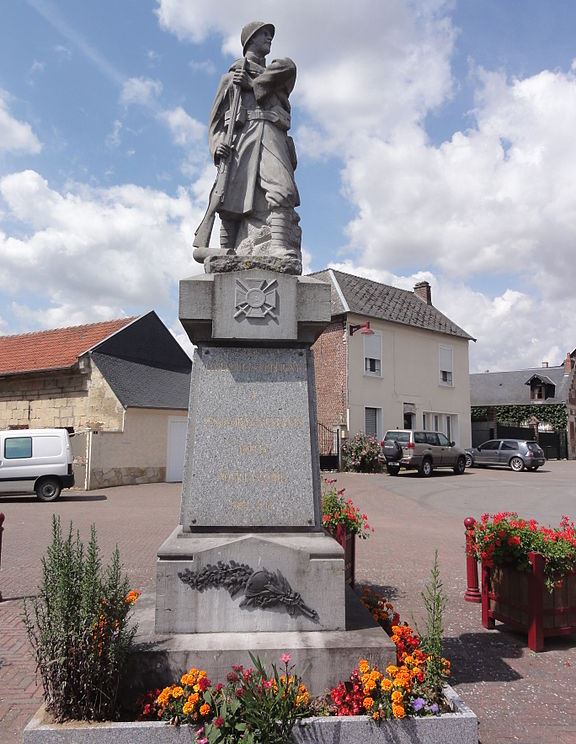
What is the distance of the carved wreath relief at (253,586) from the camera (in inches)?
140

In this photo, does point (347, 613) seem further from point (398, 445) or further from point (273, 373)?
point (398, 445)

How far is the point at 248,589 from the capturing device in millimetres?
3568

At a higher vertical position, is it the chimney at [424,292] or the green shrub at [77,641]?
the chimney at [424,292]

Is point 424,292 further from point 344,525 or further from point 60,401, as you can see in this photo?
point 344,525

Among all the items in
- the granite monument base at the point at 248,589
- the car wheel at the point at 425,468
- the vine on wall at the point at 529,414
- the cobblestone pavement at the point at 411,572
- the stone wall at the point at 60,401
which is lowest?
the cobblestone pavement at the point at 411,572

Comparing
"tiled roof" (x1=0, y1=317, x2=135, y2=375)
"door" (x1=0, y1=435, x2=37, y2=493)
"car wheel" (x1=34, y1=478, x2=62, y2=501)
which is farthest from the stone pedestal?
"tiled roof" (x1=0, y1=317, x2=135, y2=375)

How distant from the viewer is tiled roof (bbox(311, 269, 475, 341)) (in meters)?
25.9

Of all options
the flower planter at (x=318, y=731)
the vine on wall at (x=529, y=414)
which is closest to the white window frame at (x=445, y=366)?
the vine on wall at (x=529, y=414)

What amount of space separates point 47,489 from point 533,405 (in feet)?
114

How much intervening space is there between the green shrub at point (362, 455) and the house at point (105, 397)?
6465mm

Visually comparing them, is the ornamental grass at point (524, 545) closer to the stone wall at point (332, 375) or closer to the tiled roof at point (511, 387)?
the stone wall at point (332, 375)

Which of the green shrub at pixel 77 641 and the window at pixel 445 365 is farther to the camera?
the window at pixel 445 365

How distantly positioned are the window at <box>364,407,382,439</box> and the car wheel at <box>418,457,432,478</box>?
10.6 feet

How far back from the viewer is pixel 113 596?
3154 millimetres
